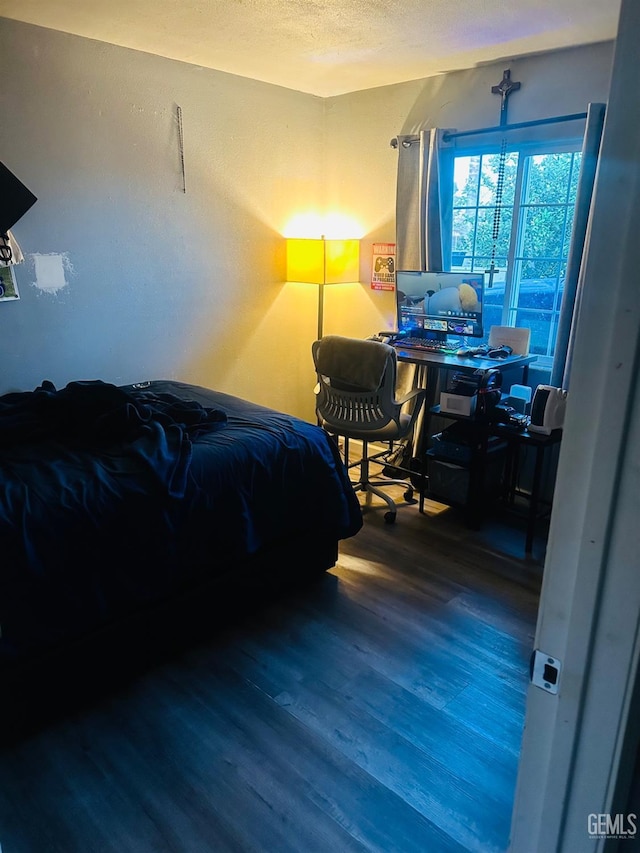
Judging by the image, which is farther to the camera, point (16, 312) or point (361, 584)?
point (16, 312)

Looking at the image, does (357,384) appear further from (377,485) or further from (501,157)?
(501,157)

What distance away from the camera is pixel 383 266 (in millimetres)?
4117

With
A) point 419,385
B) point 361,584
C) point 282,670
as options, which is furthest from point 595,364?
point 419,385

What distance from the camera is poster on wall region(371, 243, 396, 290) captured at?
4055 mm

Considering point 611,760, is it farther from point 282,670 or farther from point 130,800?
point 282,670

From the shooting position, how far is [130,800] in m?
1.65

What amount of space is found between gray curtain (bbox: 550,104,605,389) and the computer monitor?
465 mm

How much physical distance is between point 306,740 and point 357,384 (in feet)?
5.84

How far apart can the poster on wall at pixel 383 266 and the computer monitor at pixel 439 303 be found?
0.37 m

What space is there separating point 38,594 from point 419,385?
2.69 m

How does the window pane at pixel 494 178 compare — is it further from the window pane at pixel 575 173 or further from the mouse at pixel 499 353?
the mouse at pixel 499 353

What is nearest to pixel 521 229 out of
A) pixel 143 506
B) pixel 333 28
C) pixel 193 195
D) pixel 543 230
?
pixel 543 230

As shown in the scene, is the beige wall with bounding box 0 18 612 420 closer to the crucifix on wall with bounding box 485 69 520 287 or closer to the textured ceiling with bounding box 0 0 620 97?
the crucifix on wall with bounding box 485 69 520 287

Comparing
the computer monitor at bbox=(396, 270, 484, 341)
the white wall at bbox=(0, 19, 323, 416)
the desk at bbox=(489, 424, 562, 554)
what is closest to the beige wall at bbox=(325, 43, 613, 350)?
the white wall at bbox=(0, 19, 323, 416)
